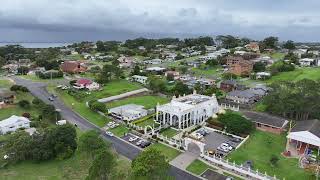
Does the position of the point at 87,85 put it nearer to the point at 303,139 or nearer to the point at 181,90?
the point at 181,90

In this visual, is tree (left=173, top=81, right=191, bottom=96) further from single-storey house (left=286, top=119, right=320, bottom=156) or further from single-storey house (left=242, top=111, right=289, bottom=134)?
single-storey house (left=286, top=119, right=320, bottom=156)

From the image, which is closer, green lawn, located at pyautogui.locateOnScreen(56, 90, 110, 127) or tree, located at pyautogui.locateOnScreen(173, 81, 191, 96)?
green lawn, located at pyautogui.locateOnScreen(56, 90, 110, 127)

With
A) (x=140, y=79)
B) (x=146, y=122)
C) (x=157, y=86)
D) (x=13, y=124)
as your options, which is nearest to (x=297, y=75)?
(x=157, y=86)

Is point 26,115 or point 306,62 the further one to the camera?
point 306,62

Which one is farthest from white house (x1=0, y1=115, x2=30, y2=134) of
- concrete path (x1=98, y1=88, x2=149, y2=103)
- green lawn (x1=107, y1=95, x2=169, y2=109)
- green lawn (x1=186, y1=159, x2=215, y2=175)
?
green lawn (x1=186, y1=159, x2=215, y2=175)

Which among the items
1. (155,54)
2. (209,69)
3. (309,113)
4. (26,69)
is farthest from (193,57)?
(309,113)

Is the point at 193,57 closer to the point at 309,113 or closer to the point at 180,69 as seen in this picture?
the point at 180,69

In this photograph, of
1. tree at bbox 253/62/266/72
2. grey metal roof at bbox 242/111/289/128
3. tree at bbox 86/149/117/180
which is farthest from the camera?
tree at bbox 253/62/266/72
